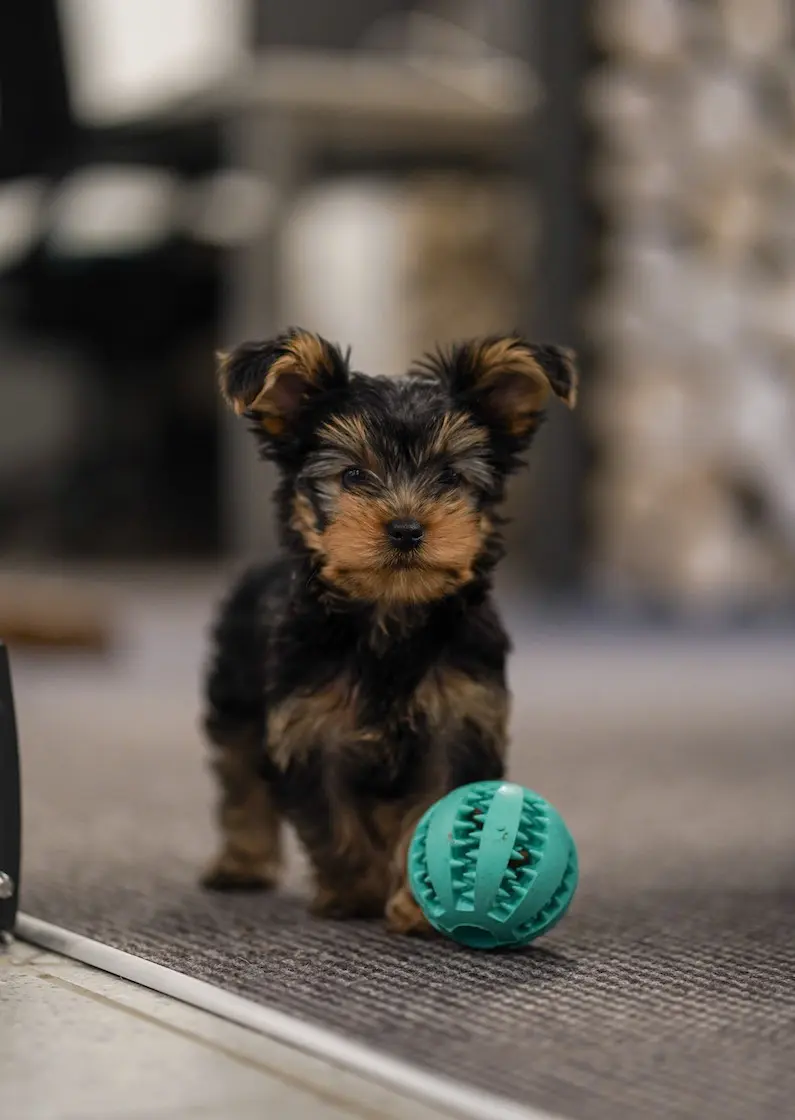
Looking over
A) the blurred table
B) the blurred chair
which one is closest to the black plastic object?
the blurred table

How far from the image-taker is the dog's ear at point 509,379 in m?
2.18

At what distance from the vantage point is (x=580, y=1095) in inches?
62.4

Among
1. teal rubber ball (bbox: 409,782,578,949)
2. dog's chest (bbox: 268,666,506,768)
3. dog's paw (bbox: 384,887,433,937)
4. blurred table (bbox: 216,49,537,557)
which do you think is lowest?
dog's paw (bbox: 384,887,433,937)

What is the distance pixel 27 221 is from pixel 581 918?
6577 millimetres

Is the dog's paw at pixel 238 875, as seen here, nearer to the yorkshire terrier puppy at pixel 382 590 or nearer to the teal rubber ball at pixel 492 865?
the yorkshire terrier puppy at pixel 382 590

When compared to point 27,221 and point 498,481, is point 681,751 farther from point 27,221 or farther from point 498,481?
point 27,221

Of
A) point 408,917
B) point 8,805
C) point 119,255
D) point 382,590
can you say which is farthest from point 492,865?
point 119,255

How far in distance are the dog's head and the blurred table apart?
5.27m

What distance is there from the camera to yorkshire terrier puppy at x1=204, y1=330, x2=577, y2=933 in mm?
2084

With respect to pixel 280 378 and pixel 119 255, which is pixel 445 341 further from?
pixel 280 378

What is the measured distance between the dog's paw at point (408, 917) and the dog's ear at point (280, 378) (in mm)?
571

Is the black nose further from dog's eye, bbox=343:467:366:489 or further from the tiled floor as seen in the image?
the tiled floor

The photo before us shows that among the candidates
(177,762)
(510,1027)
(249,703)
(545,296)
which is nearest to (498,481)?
(249,703)

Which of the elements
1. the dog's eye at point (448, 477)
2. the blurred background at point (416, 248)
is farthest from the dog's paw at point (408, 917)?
the blurred background at point (416, 248)
